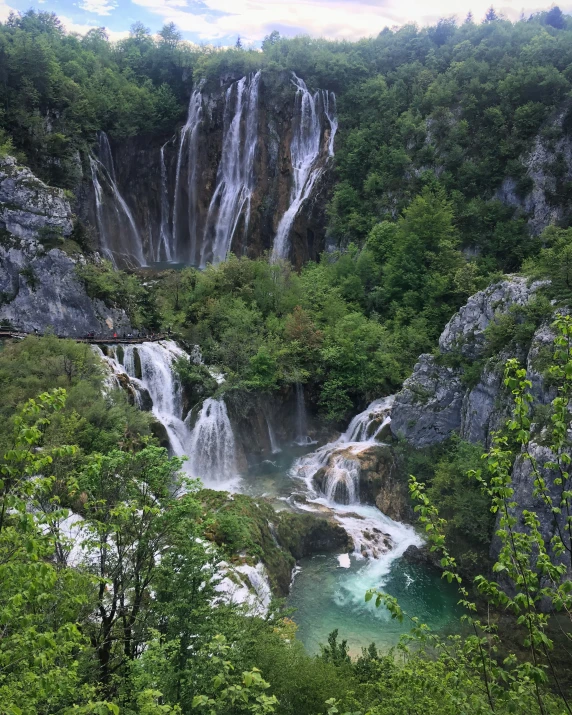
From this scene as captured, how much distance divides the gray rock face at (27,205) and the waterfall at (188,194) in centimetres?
1430

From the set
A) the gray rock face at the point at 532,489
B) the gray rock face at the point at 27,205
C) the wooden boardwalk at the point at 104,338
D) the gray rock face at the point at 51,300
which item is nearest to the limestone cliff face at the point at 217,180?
the gray rock face at the point at 27,205

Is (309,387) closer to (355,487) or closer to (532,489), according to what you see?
(355,487)

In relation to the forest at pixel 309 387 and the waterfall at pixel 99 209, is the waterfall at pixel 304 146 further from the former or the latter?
the waterfall at pixel 99 209

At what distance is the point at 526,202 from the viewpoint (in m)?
31.8

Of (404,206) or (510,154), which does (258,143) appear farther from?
(510,154)

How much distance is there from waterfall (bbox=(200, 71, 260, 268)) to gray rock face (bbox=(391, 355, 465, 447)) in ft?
74.1

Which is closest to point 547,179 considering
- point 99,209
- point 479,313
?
point 479,313

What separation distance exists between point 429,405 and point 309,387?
6556 millimetres

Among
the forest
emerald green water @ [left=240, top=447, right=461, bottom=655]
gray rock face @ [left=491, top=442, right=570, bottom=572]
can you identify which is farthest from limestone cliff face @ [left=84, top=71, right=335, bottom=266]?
gray rock face @ [left=491, top=442, right=570, bottom=572]

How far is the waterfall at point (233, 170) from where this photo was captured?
40.1 metres

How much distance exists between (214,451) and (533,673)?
63.9ft

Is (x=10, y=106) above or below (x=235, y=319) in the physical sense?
above

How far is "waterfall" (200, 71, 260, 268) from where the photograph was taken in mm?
40062

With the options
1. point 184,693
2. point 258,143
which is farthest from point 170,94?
point 184,693
